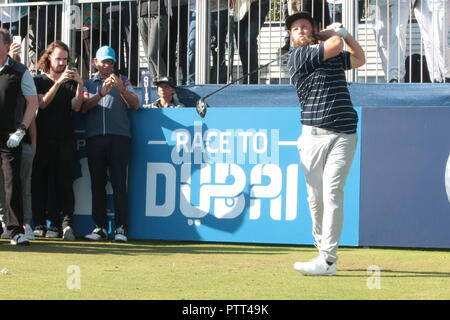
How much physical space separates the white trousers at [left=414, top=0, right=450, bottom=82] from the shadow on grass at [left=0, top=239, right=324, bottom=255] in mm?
2744

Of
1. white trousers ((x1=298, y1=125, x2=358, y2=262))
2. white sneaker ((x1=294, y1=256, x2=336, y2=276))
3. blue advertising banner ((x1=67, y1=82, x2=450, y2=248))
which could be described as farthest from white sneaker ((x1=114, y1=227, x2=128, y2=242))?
white sneaker ((x1=294, y1=256, x2=336, y2=276))

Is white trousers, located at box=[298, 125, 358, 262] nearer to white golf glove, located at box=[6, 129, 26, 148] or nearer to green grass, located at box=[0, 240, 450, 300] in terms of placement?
green grass, located at box=[0, 240, 450, 300]

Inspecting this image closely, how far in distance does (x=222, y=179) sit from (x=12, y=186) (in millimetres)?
2453

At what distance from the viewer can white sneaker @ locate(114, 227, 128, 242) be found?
12.0 meters

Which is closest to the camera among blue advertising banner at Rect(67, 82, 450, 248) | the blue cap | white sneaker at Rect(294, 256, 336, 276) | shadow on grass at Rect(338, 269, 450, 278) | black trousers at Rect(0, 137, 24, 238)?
white sneaker at Rect(294, 256, 336, 276)

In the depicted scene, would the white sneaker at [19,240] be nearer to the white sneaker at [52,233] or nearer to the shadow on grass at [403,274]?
the white sneaker at [52,233]

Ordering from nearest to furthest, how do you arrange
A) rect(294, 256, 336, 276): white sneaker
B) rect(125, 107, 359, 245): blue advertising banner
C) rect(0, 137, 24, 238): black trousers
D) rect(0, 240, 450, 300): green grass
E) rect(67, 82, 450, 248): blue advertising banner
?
rect(0, 240, 450, 300): green grass, rect(294, 256, 336, 276): white sneaker, rect(0, 137, 24, 238): black trousers, rect(67, 82, 450, 248): blue advertising banner, rect(125, 107, 359, 245): blue advertising banner

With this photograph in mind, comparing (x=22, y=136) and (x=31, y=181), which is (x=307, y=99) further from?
(x=31, y=181)

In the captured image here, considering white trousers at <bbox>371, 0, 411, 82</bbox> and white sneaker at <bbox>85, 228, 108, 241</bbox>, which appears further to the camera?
white trousers at <bbox>371, 0, 411, 82</bbox>

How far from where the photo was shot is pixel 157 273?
8.90 meters
